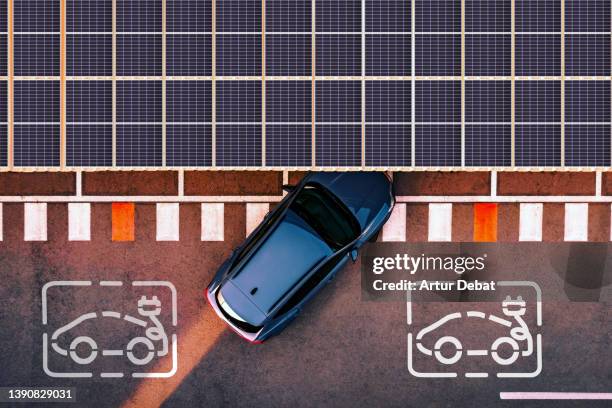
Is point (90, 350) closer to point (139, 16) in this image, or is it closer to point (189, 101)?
A: point (189, 101)

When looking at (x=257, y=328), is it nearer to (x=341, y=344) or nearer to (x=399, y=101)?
(x=341, y=344)

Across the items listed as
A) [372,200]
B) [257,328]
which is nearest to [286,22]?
[372,200]

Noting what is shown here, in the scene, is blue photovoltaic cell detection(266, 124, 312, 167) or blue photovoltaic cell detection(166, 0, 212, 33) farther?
blue photovoltaic cell detection(266, 124, 312, 167)

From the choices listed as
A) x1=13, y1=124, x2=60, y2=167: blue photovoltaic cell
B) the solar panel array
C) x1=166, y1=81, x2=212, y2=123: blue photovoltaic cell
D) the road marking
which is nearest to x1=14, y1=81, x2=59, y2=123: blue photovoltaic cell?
the solar panel array

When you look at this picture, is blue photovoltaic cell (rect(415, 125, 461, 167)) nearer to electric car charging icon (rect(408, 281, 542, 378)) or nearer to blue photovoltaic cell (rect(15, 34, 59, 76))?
electric car charging icon (rect(408, 281, 542, 378))

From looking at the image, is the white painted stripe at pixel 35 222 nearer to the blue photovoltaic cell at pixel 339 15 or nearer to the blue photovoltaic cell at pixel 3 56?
the blue photovoltaic cell at pixel 3 56
